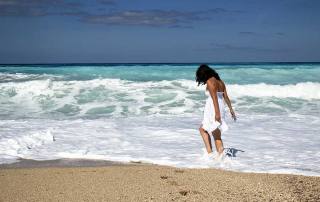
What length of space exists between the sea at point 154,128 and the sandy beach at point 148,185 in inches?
26.5

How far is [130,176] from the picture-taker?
4.87m

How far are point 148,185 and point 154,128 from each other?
455 centimetres

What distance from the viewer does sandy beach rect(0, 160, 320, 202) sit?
4059 millimetres

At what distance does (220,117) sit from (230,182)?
4.69ft

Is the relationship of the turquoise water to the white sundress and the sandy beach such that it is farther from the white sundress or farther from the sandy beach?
the sandy beach

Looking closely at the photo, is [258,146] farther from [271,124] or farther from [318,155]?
[271,124]

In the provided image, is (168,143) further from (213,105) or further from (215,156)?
(213,105)

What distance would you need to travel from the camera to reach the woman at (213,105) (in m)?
5.75

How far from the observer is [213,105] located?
589 centimetres

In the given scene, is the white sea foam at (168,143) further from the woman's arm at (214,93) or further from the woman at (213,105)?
the woman's arm at (214,93)

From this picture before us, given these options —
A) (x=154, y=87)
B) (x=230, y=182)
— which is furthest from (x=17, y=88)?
(x=230, y=182)

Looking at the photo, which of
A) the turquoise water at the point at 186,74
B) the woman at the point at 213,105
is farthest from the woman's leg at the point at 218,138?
the turquoise water at the point at 186,74

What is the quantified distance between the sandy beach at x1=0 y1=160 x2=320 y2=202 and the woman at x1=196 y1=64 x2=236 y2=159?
0.80 m

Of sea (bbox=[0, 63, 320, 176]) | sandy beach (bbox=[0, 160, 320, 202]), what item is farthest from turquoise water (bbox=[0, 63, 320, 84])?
sandy beach (bbox=[0, 160, 320, 202])
